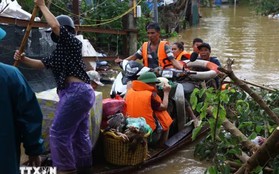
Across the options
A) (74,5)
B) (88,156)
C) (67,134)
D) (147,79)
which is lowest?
(88,156)

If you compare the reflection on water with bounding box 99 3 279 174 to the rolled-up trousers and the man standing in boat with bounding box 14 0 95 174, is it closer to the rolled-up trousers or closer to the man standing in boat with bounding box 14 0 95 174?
the rolled-up trousers

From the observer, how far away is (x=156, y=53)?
6.25m

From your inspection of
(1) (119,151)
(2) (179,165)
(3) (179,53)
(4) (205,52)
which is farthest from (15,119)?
(3) (179,53)

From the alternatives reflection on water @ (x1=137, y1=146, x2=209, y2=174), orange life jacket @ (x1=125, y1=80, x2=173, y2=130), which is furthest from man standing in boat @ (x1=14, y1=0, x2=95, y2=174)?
reflection on water @ (x1=137, y1=146, x2=209, y2=174)

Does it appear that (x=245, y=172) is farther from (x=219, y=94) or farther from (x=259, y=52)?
(x=259, y=52)

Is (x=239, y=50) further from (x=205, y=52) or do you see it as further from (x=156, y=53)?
(x=156, y=53)

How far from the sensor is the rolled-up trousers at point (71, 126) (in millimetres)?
3928

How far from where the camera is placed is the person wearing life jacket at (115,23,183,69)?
607cm

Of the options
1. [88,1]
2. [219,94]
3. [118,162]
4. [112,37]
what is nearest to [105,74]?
[112,37]

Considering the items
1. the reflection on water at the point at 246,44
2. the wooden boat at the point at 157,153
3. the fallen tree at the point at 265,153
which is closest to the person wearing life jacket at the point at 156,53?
the wooden boat at the point at 157,153

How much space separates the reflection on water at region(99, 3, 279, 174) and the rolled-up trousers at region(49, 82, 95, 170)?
40.8 inches

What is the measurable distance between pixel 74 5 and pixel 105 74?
1932 millimetres

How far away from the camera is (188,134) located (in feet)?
19.1

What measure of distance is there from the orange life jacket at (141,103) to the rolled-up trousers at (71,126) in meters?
0.94
